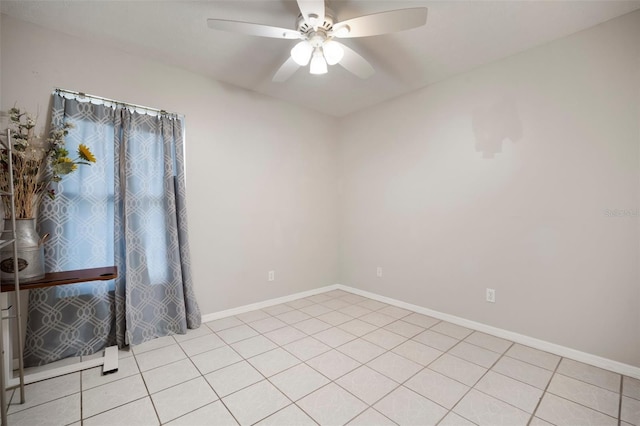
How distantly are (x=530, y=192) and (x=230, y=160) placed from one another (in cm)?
287

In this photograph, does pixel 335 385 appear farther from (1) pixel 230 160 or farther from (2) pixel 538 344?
(1) pixel 230 160

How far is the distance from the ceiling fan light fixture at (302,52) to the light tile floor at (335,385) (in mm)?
2189

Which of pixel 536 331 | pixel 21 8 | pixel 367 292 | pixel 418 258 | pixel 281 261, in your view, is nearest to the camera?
pixel 21 8

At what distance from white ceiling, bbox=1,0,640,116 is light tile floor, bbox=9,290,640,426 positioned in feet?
8.19

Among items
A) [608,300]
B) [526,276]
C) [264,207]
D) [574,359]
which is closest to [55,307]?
[264,207]

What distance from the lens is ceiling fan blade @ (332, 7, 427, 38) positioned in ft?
5.16

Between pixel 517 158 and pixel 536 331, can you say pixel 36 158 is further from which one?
pixel 536 331

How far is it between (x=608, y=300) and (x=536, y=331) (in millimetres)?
551

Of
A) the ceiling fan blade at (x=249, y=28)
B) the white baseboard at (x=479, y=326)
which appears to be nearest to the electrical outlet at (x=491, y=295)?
the white baseboard at (x=479, y=326)

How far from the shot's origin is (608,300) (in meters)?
2.09

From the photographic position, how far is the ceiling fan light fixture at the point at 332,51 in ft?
6.18

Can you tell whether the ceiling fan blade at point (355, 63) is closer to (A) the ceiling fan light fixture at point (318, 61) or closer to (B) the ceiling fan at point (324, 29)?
(B) the ceiling fan at point (324, 29)

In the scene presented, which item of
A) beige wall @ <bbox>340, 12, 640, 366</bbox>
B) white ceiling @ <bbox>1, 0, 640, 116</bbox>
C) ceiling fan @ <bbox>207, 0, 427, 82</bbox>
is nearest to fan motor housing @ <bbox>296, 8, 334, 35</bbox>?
ceiling fan @ <bbox>207, 0, 427, 82</bbox>

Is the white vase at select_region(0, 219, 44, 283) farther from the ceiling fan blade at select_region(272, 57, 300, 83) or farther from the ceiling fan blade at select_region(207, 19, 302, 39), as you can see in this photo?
the ceiling fan blade at select_region(272, 57, 300, 83)
